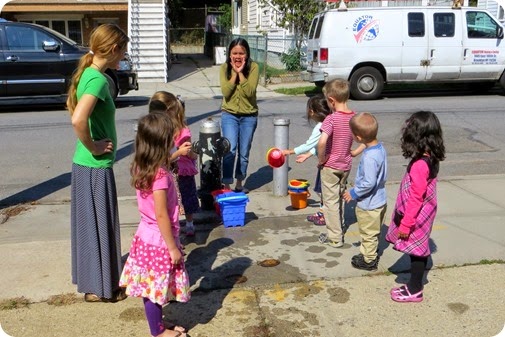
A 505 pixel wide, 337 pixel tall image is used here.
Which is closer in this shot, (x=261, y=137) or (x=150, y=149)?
(x=150, y=149)

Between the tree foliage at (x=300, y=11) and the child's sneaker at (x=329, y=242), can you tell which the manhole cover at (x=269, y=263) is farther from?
the tree foliage at (x=300, y=11)

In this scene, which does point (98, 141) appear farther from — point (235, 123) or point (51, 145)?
point (51, 145)

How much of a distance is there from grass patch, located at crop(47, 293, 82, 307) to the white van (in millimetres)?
11072

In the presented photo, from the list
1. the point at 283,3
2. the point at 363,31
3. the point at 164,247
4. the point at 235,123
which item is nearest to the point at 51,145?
the point at 235,123

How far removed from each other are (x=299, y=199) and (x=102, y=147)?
2618mm

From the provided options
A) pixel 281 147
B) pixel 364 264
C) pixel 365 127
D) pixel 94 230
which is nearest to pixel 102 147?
pixel 94 230

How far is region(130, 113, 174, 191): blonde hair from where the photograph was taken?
2.99 m

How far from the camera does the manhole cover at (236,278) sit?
4.03 m

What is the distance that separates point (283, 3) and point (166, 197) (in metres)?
16.7

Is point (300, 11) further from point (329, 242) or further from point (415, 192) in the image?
point (415, 192)

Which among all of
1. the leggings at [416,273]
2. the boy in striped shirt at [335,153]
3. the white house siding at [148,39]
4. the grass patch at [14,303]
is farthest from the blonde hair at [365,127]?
the white house siding at [148,39]

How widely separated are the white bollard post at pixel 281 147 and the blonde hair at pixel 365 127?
1.99 meters

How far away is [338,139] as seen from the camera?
446 centimetres

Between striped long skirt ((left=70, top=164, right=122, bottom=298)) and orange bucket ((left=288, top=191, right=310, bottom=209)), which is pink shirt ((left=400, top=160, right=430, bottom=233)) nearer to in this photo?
striped long skirt ((left=70, top=164, right=122, bottom=298))
